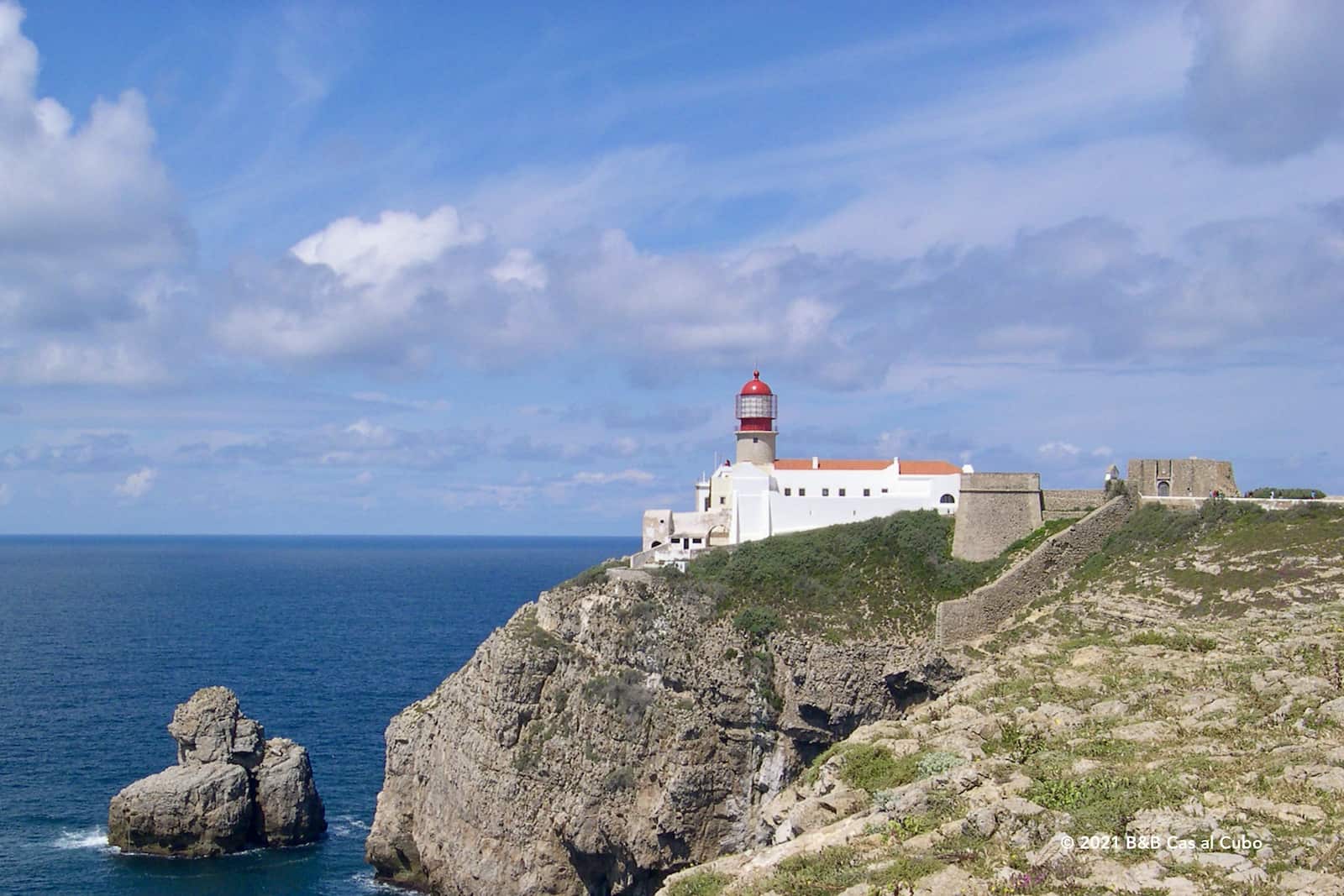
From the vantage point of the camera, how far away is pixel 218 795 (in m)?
54.5

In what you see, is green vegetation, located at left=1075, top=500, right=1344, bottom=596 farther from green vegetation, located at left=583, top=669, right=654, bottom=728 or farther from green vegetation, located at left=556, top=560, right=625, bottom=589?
green vegetation, located at left=556, top=560, right=625, bottom=589

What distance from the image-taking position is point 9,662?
95375 mm

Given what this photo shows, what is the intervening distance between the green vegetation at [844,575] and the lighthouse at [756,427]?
717 centimetres

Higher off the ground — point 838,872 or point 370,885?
point 838,872

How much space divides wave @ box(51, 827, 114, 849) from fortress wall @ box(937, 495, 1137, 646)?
38.7m

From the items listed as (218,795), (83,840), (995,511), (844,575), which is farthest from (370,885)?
(995,511)

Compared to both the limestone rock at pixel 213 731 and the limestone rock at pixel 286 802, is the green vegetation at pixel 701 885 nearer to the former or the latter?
the limestone rock at pixel 286 802

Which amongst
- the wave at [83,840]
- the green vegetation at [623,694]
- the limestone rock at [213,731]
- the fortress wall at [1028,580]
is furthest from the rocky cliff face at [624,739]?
the wave at [83,840]

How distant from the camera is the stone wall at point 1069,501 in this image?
5625cm

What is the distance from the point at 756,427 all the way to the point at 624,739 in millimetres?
22016

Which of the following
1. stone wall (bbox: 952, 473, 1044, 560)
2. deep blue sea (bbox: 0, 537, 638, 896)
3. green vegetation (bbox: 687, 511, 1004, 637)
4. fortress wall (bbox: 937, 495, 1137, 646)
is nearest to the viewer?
fortress wall (bbox: 937, 495, 1137, 646)

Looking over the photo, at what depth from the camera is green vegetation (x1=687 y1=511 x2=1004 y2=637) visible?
169ft

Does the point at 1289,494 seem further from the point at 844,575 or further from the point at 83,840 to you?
the point at 83,840

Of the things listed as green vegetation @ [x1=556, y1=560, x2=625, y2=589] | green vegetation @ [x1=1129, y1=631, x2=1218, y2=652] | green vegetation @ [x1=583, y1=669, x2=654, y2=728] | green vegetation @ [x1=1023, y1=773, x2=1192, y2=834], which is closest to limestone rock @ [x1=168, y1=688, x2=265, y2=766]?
green vegetation @ [x1=556, y1=560, x2=625, y2=589]
